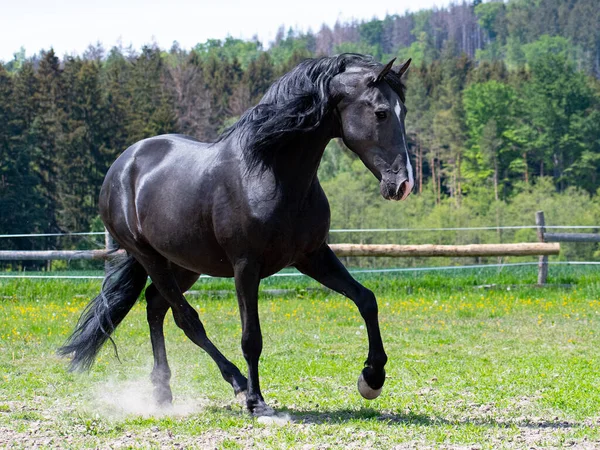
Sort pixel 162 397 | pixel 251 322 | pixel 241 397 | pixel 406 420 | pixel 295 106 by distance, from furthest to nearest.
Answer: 1. pixel 162 397
2. pixel 241 397
3. pixel 251 322
4. pixel 406 420
5. pixel 295 106

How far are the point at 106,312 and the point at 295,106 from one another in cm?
234

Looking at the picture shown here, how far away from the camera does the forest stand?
53.7 m

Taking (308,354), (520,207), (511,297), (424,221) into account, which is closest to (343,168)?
(424,221)

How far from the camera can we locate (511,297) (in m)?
13.4

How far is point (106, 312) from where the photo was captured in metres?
6.20

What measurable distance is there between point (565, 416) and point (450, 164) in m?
92.5

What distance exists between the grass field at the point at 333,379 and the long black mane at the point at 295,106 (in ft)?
5.18

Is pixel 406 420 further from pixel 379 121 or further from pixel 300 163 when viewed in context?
pixel 379 121

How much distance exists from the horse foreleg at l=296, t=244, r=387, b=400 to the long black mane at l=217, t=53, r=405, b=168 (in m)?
0.67

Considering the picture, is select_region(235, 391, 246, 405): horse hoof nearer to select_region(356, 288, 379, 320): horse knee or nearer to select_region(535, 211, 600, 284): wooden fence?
select_region(356, 288, 379, 320): horse knee

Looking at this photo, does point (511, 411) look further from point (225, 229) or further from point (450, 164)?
point (450, 164)

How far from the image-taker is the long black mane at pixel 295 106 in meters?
4.78

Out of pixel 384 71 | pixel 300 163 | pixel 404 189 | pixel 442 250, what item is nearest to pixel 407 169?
pixel 404 189

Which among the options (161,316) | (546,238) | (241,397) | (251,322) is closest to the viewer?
(251,322)
